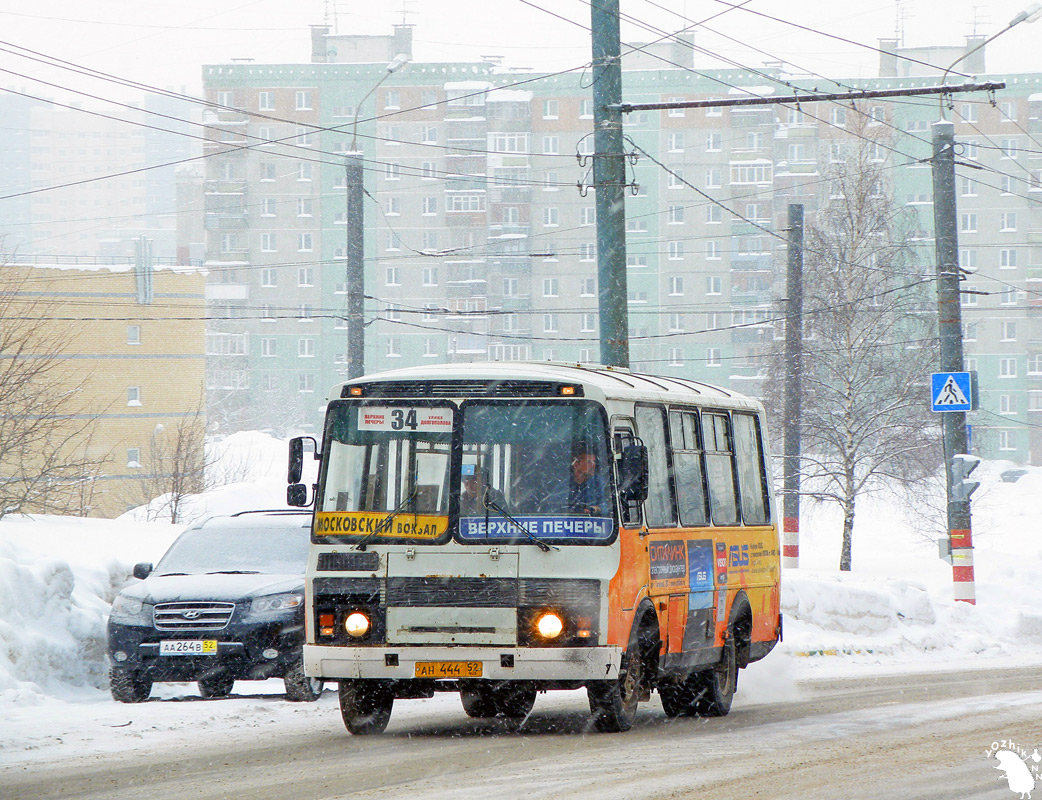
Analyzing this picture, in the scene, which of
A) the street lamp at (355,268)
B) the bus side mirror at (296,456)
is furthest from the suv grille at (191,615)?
the street lamp at (355,268)

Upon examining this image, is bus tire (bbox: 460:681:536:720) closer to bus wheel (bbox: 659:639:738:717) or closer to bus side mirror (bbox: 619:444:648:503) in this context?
bus wheel (bbox: 659:639:738:717)

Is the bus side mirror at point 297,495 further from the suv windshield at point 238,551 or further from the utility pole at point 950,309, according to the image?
the utility pole at point 950,309

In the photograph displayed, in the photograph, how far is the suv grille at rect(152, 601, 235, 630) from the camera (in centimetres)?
1254

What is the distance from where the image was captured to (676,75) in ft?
297

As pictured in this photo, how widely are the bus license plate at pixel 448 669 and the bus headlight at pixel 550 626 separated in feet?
1.48

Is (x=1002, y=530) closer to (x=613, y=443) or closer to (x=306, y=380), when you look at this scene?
(x=306, y=380)

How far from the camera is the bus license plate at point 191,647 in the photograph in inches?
490

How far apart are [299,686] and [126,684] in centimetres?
140

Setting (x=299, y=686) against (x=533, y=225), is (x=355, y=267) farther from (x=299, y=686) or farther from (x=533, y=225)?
(x=533, y=225)

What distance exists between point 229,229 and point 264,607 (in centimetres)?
8489

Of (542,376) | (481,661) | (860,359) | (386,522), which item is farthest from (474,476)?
(860,359)

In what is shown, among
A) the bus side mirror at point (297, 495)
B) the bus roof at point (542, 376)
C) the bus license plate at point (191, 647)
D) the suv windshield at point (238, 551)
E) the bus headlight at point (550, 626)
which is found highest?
the bus roof at point (542, 376)

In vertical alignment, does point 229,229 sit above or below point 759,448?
above

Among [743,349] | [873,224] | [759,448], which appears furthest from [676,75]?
[759,448]
